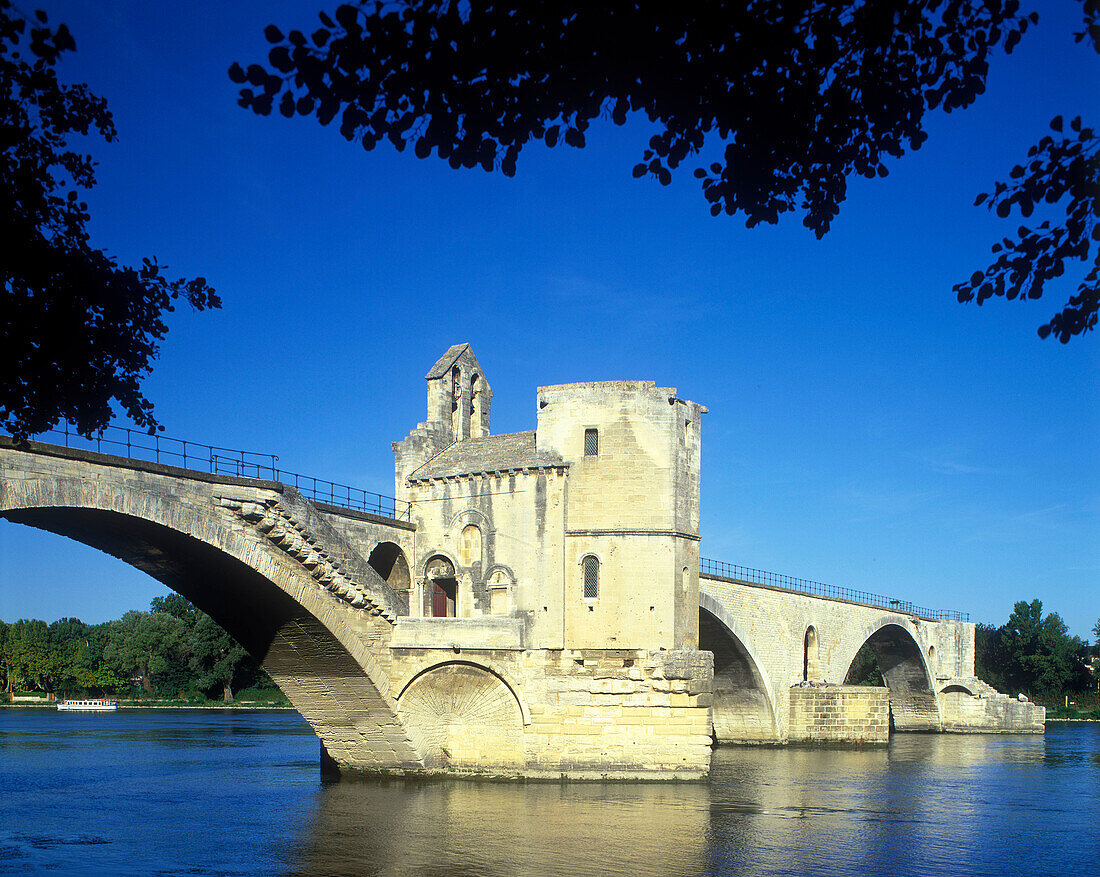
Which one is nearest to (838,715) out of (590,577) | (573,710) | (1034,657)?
(590,577)

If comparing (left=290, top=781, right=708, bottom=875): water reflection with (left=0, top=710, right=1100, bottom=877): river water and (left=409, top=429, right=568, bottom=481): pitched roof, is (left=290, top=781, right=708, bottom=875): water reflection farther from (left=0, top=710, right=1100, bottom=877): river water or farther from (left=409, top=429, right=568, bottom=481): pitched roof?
(left=409, top=429, right=568, bottom=481): pitched roof

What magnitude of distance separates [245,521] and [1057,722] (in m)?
70.9

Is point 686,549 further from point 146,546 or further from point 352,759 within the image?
point 146,546

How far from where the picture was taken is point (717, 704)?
1793 inches

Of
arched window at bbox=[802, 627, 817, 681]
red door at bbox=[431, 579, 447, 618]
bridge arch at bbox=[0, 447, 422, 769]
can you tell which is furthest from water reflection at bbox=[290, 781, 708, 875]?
arched window at bbox=[802, 627, 817, 681]

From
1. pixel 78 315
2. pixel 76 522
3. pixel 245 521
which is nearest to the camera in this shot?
pixel 78 315

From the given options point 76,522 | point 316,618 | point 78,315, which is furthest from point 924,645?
point 78,315

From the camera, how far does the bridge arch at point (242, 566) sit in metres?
21.6

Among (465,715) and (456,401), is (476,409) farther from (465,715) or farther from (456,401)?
(465,715)

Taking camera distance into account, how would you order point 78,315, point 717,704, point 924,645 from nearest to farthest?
point 78,315, point 717,704, point 924,645

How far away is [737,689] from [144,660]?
47993 millimetres

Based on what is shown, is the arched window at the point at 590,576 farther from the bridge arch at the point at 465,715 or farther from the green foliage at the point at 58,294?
the green foliage at the point at 58,294

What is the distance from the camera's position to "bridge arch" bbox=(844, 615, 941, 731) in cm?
6106

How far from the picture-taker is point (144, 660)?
77.1 m
